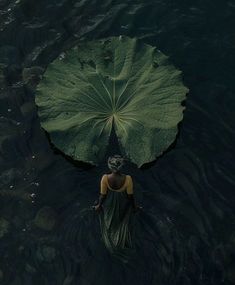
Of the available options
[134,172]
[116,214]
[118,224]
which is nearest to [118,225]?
[118,224]

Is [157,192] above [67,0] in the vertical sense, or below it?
below

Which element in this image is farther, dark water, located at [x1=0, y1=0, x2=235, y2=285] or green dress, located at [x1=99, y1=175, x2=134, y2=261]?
dark water, located at [x1=0, y1=0, x2=235, y2=285]

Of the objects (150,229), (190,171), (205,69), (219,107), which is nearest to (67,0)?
(205,69)

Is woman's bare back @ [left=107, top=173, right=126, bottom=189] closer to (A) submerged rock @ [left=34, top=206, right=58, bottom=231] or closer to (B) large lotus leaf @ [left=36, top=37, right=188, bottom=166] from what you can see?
(B) large lotus leaf @ [left=36, top=37, right=188, bottom=166]

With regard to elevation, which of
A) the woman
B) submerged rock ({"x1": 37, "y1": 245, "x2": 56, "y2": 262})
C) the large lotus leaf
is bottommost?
submerged rock ({"x1": 37, "y1": 245, "x2": 56, "y2": 262})

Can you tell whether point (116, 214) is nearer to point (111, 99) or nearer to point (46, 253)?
point (46, 253)

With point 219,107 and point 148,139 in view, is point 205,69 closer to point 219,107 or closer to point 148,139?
point 219,107

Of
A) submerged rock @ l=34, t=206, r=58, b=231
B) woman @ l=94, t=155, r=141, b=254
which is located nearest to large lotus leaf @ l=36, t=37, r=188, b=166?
woman @ l=94, t=155, r=141, b=254
